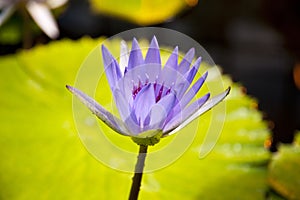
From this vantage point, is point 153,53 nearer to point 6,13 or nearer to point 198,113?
point 198,113

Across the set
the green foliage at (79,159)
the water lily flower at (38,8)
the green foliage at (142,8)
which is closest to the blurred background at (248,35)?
the green foliage at (142,8)

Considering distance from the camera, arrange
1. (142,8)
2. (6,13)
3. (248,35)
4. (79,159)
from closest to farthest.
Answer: (79,159) < (6,13) < (142,8) < (248,35)

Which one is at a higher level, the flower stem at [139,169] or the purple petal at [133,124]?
the purple petal at [133,124]

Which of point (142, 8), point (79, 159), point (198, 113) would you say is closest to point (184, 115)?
point (198, 113)

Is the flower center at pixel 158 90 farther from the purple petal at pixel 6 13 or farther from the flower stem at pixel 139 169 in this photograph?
the purple petal at pixel 6 13

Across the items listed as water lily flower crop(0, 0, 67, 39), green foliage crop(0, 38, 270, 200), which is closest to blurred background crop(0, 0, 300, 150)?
water lily flower crop(0, 0, 67, 39)

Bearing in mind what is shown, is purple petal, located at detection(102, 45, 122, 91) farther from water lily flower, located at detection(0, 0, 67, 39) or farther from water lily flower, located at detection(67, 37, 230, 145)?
water lily flower, located at detection(0, 0, 67, 39)

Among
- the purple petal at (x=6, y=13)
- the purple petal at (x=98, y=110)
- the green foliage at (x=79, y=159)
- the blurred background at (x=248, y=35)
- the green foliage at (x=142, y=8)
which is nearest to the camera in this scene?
the purple petal at (x=98, y=110)
